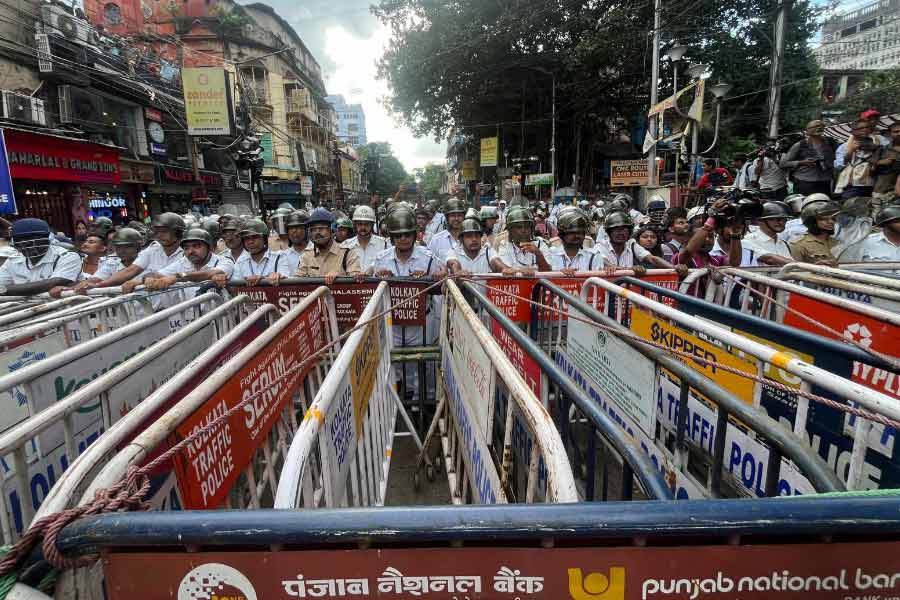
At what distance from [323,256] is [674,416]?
15.0 feet

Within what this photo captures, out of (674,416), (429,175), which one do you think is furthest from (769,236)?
(429,175)

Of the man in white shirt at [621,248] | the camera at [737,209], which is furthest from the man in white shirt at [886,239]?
the man in white shirt at [621,248]

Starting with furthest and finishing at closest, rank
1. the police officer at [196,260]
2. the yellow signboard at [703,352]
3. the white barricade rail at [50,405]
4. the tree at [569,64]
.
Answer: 1. the tree at [569,64]
2. the police officer at [196,260]
3. the yellow signboard at [703,352]
4. the white barricade rail at [50,405]

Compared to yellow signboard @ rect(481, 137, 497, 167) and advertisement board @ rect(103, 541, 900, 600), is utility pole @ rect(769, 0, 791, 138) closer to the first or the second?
advertisement board @ rect(103, 541, 900, 600)

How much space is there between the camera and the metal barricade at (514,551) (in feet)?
2.87

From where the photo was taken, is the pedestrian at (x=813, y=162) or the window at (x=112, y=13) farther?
the window at (x=112, y=13)

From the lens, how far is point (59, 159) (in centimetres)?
1625

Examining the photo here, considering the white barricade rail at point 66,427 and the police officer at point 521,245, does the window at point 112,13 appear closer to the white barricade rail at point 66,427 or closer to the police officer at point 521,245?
the police officer at point 521,245

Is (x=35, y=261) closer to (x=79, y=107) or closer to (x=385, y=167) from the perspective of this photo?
(x=79, y=107)

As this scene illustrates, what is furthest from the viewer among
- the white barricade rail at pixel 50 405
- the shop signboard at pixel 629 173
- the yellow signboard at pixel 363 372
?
the shop signboard at pixel 629 173

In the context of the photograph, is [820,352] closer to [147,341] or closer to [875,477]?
[875,477]

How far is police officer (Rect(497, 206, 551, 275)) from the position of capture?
5.79 meters

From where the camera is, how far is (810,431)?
2426mm

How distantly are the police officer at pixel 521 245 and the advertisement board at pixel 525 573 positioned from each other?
4859mm
